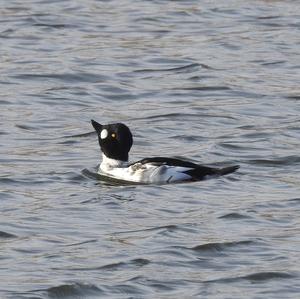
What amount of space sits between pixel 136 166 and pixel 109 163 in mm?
448

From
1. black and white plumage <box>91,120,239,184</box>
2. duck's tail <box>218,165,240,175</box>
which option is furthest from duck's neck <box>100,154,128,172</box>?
duck's tail <box>218,165,240,175</box>

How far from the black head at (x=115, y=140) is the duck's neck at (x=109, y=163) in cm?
3

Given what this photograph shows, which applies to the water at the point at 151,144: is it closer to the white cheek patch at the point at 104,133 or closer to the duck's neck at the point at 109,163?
the duck's neck at the point at 109,163

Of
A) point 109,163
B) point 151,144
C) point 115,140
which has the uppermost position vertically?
point 115,140

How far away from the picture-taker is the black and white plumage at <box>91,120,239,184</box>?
48.9ft

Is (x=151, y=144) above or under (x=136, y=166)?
under

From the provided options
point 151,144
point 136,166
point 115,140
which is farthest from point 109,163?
point 151,144

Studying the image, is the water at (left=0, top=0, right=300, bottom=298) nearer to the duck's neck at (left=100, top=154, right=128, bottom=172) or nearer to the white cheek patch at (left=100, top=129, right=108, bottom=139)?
the duck's neck at (left=100, top=154, right=128, bottom=172)

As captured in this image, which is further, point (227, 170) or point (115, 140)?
point (115, 140)

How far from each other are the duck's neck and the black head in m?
0.03

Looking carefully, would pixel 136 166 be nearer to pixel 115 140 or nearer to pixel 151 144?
pixel 115 140

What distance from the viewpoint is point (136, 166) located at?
15.3 metres

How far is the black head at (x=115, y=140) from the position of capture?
15.6 meters

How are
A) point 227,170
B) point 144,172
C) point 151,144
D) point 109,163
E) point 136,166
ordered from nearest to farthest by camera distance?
point 227,170 → point 144,172 → point 136,166 → point 109,163 → point 151,144
